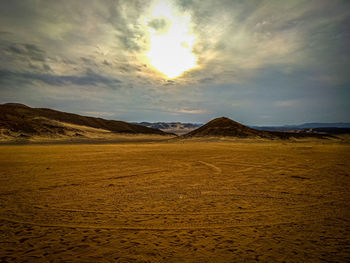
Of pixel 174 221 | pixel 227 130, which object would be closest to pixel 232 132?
pixel 227 130

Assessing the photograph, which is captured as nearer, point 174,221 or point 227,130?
point 174,221

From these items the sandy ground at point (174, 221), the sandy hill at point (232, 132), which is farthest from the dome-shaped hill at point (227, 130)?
the sandy ground at point (174, 221)

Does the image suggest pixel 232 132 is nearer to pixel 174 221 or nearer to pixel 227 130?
pixel 227 130

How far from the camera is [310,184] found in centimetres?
863

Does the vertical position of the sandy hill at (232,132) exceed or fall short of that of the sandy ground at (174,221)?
it exceeds it

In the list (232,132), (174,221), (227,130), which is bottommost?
(174,221)

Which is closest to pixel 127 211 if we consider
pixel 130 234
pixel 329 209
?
pixel 130 234

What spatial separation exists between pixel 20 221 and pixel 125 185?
4027 millimetres

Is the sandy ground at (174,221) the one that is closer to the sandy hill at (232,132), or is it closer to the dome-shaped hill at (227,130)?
the sandy hill at (232,132)

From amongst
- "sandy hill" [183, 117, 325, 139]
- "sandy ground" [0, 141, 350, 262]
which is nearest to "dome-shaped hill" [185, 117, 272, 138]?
"sandy hill" [183, 117, 325, 139]

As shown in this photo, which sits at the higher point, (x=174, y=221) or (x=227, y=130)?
(x=227, y=130)

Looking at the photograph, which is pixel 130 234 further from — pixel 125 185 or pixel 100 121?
pixel 100 121

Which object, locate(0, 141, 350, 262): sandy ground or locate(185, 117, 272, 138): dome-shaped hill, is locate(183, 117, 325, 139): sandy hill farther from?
locate(0, 141, 350, 262): sandy ground

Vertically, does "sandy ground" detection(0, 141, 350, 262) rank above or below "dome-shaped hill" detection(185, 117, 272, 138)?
below
